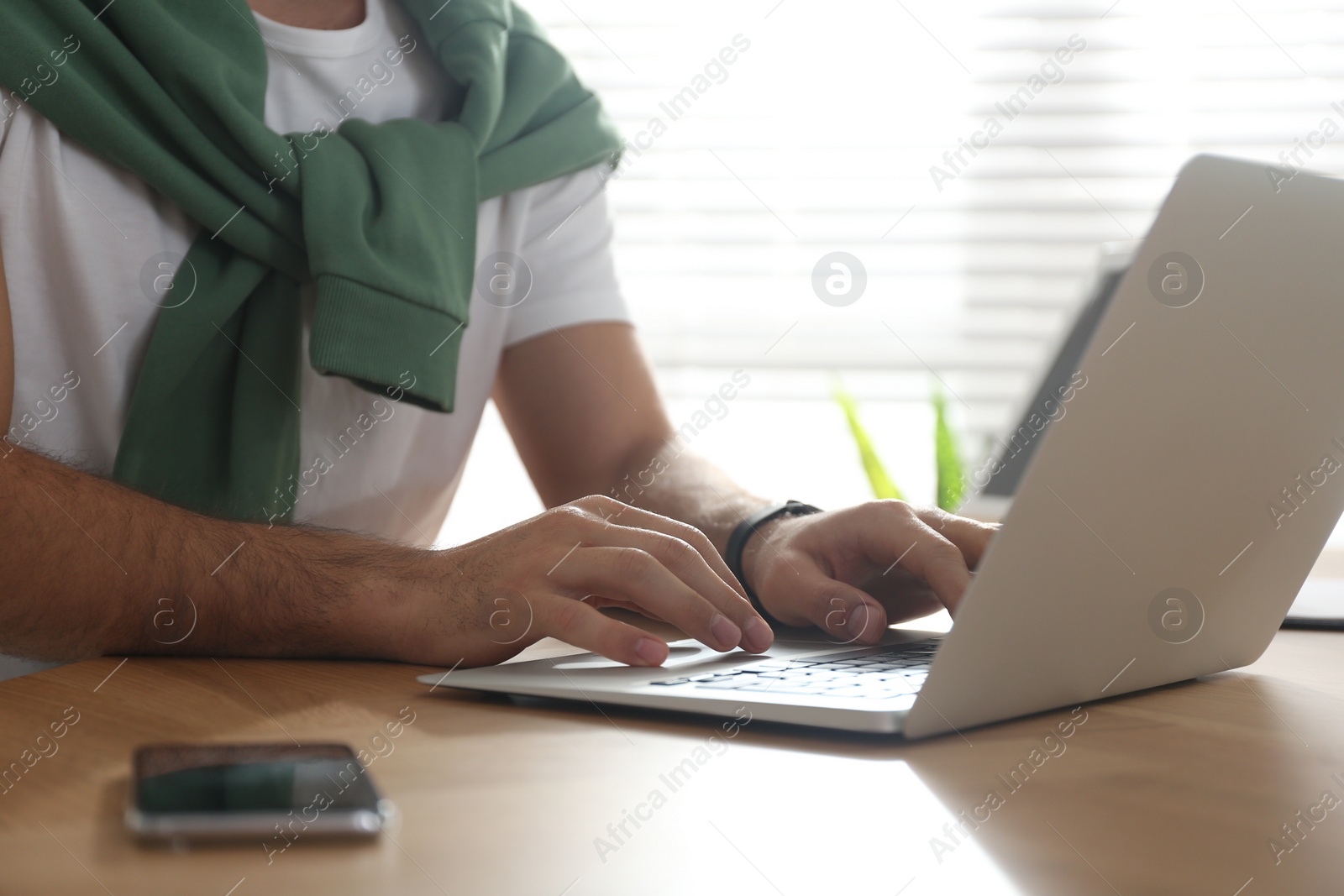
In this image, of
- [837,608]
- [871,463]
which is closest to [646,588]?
[837,608]

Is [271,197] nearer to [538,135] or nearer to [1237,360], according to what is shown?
[538,135]

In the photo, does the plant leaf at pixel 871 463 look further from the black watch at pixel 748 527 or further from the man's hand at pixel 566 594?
the man's hand at pixel 566 594

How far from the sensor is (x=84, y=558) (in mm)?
594

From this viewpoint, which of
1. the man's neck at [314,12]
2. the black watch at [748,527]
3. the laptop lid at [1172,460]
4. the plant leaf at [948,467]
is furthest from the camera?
the plant leaf at [948,467]

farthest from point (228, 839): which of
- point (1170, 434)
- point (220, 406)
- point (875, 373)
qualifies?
point (875, 373)

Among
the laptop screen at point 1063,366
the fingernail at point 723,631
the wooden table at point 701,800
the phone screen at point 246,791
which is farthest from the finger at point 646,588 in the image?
the laptop screen at point 1063,366

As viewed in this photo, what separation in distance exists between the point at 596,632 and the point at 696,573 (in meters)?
0.07

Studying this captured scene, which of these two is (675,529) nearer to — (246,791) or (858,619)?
(858,619)

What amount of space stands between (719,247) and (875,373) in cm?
39

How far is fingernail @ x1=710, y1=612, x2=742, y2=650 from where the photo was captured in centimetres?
55

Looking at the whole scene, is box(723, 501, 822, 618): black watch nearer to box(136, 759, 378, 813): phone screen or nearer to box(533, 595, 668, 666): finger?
box(533, 595, 668, 666): finger

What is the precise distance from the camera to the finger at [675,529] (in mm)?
611

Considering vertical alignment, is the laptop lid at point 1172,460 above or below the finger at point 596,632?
above

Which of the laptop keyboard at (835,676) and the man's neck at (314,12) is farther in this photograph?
the man's neck at (314,12)
